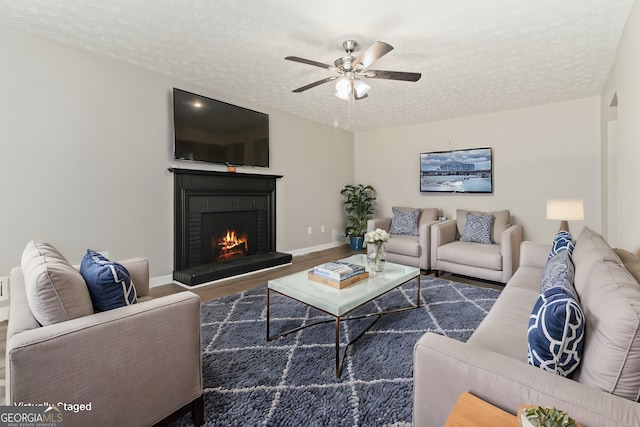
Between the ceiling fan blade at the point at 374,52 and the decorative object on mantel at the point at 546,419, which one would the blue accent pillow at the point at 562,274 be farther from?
the ceiling fan blade at the point at 374,52

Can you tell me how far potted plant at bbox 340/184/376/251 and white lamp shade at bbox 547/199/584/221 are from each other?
3027 millimetres

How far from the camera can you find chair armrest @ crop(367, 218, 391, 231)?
4.61 m

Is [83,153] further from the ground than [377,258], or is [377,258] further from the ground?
[83,153]

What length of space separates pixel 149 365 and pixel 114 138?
2.72 meters

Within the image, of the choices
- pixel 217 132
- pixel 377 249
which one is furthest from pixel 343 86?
pixel 217 132

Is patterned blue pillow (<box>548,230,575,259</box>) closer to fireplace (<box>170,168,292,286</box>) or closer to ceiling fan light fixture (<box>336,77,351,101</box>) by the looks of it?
ceiling fan light fixture (<box>336,77,351,101</box>)

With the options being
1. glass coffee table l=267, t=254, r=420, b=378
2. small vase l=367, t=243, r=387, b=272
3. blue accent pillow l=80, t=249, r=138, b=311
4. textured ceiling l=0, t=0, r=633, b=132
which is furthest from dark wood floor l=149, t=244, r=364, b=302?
textured ceiling l=0, t=0, r=633, b=132

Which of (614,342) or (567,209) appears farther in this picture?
(567,209)

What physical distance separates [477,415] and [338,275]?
1387 mm

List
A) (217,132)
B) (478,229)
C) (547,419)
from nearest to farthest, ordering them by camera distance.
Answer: (547,419), (217,132), (478,229)

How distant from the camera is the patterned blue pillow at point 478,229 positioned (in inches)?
156

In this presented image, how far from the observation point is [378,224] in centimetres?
468

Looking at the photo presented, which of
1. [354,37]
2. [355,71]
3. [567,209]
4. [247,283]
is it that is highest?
[354,37]

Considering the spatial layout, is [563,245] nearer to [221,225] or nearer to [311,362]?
[311,362]
